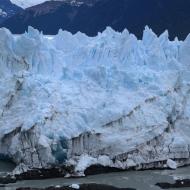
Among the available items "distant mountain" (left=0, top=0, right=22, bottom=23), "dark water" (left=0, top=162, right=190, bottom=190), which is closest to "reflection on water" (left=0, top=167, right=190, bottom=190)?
"dark water" (left=0, top=162, right=190, bottom=190)

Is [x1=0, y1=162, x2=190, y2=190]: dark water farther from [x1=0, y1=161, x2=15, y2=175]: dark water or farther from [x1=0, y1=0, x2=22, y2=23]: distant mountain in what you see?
[x1=0, y1=0, x2=22, y2=23]: distant mountain

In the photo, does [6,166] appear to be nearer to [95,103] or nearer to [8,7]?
[95,103]

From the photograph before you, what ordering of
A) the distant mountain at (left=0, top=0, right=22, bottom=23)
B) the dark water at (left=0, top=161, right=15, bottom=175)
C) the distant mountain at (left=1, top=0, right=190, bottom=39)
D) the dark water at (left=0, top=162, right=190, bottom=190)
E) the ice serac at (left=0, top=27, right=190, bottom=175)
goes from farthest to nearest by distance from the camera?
the distant mountain at (left=0, top=0, right=22, bottom=23), the distant mountain at (left=1, top=0, right=190, bottom=39), the ice serac at (left=0, top=27, right=190, bottom=175), the dark water at (left=0, top=161, right=15, bottom=175), the dark water at (left=0, top=162, right=190, bottom=190)

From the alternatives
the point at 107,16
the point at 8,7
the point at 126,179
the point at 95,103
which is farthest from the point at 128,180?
the point at 8,7

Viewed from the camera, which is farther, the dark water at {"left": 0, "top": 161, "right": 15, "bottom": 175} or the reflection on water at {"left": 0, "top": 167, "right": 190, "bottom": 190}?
the dark water at {"left": 0, "top": 161, "right": 15, "bottom": 175}

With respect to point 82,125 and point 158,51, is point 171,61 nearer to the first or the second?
point 158,51

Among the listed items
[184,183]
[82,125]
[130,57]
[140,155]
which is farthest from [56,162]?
[130,57]
